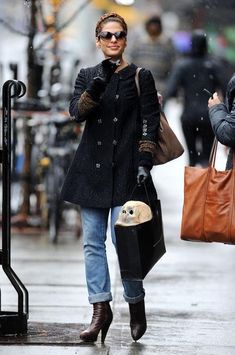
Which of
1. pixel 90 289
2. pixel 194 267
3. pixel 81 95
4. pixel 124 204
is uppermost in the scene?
pixel 81 95

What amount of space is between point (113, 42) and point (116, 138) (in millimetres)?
573

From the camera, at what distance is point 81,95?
7.36 metres

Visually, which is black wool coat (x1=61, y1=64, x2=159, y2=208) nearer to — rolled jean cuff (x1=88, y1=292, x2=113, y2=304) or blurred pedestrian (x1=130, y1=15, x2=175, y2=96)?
rolled jean cuff (x1=88, y1=292, x2=113, y2=304)

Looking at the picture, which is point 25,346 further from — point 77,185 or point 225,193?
point 225,193

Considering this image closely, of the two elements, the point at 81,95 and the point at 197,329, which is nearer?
the point at 81,95

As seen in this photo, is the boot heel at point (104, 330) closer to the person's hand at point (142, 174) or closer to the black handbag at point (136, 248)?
the black handbag at point (136, 248)

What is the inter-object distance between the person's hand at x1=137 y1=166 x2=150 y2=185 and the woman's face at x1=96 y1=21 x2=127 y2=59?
692mm

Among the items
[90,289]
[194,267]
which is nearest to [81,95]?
[90,289]

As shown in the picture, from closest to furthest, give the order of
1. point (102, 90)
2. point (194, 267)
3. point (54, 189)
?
point (102, 90)
point (194, 267)
point (54, 189)

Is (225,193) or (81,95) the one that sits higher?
(81,95)

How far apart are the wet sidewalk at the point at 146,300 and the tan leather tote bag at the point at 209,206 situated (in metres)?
0.68

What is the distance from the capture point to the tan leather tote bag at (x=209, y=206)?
284 inches

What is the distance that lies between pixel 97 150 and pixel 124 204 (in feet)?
1.26

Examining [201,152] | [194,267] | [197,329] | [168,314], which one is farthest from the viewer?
[201,152]
